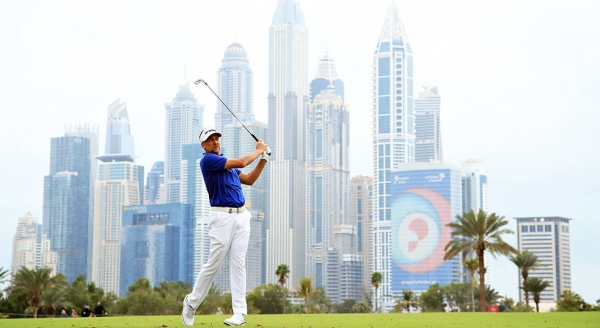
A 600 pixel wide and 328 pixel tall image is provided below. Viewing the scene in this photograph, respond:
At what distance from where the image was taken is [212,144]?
1334 centimetres

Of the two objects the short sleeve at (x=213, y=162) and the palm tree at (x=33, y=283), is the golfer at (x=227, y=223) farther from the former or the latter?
the palm tree at (x=33, y=283)

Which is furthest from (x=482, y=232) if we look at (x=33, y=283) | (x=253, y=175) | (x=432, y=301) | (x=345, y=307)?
(x=345, y=307)

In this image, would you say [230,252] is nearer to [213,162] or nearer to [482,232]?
[213,162]

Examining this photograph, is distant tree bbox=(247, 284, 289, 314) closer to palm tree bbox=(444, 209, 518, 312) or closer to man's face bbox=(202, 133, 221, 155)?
palm tree bbox=(444, 209, 518, 312)

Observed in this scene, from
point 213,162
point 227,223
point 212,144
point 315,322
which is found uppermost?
point 212,144

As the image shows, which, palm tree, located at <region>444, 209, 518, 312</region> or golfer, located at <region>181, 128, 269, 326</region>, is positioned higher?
palm tree, located at <region>444, 209, 518, 312</region>

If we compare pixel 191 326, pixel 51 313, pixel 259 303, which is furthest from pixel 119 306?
pixel 191 326

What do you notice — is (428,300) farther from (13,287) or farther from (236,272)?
(236,272)

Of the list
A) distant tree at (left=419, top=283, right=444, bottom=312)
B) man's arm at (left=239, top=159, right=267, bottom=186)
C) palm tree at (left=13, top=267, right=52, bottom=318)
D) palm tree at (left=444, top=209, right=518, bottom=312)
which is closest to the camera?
man's arm at (left=239, top=159, right=267, bottom=186)

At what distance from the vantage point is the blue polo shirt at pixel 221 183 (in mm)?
13086

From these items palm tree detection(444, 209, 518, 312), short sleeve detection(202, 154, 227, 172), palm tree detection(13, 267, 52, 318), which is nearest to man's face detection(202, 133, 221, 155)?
short sleeve detection(202, 154, 227, 172)

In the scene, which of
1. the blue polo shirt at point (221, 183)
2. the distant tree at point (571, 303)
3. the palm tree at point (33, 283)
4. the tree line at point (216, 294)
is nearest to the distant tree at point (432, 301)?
the tree line at point (216, 294)

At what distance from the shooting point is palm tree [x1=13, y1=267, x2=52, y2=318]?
79.4 metres

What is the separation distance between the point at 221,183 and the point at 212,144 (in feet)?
1.80
